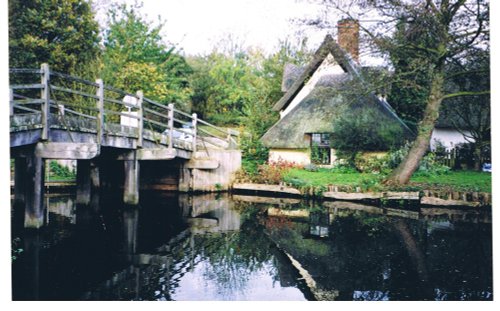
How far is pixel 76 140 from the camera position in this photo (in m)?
7.88

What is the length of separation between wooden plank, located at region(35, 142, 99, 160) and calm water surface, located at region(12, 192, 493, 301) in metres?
1.30

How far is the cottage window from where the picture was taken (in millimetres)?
15258

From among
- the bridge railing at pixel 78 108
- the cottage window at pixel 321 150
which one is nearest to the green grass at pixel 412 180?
the cottage window at pixel 321 150

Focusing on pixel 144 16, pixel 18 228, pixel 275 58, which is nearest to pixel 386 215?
pixel 18 228

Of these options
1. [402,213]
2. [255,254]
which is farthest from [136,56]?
[255,254]

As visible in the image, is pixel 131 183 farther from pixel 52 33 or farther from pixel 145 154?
pixel 52 33

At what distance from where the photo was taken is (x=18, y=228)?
7754 mm

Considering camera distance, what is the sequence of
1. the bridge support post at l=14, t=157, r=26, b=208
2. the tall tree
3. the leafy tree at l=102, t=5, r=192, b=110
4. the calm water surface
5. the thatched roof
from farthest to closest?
1. the thatched roof
2. the leafy tree at l=102, t=5, r=192, b=110
3. the tall tree
4. the bridge support post at l=14, t=157, r=26, b=208
5. the calm water surface

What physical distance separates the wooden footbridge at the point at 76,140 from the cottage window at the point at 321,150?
3610mm

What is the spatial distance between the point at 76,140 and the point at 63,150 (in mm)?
893

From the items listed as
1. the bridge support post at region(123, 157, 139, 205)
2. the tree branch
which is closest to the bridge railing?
the bridge support post at region(123, 157, 139, 205)

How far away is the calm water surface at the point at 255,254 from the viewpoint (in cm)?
514

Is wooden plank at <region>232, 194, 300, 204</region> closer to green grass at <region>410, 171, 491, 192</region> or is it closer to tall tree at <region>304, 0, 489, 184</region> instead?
tall tree at <region>304, 0, 489, 184</region>
